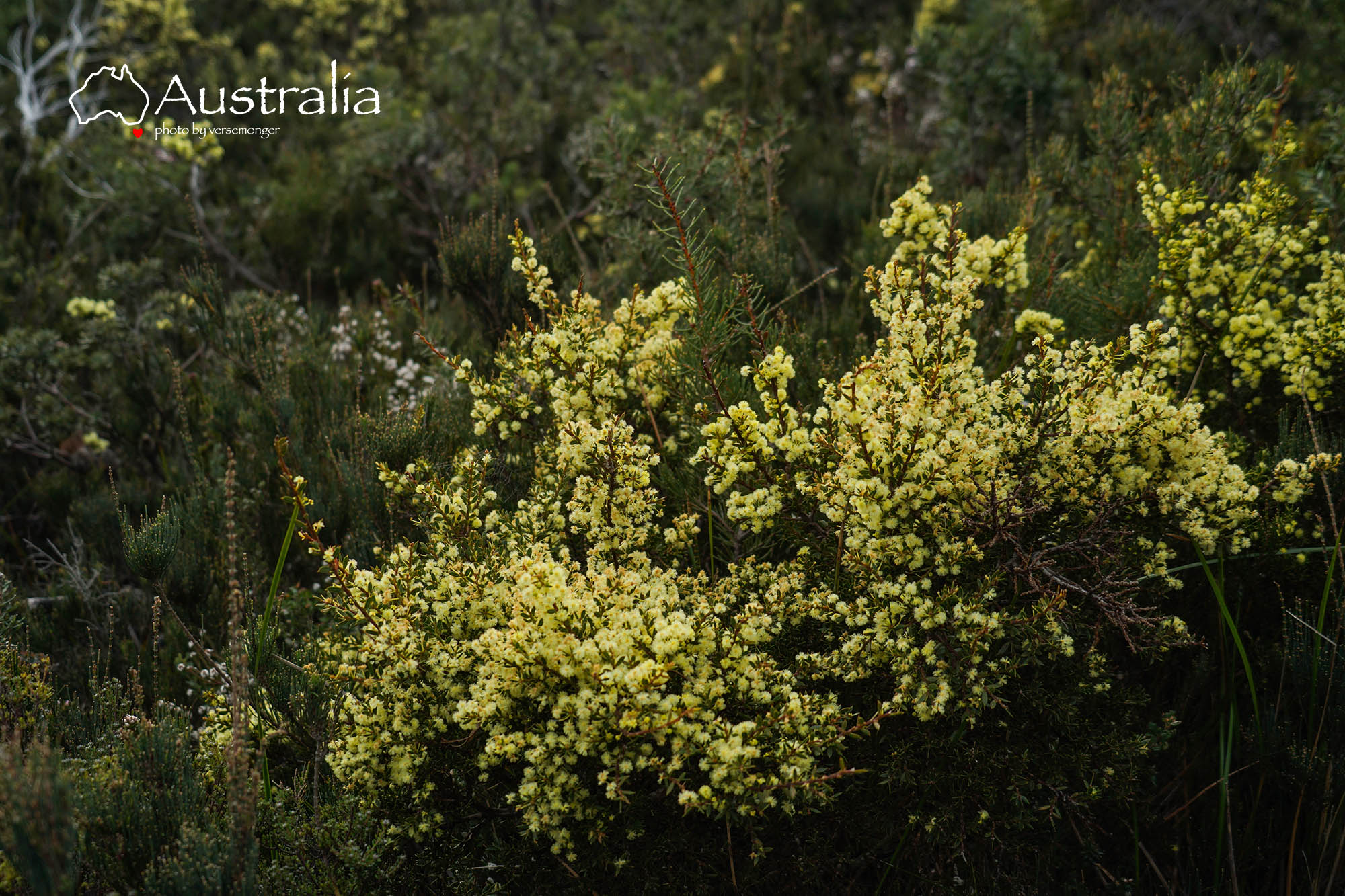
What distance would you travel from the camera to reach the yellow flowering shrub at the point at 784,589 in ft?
5.11

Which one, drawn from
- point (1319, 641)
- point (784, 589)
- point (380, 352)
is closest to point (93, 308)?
point (380, 352)

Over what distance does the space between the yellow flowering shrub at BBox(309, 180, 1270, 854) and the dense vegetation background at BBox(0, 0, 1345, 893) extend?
0.27 ft

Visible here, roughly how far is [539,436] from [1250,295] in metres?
2.02

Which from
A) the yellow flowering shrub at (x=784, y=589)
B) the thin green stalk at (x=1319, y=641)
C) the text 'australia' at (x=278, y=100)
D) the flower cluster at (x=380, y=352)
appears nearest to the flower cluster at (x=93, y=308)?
the flower cluster at (x=380, y=352)

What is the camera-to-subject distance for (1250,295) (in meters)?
2.46

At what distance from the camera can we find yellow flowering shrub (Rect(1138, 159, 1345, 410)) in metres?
2.25

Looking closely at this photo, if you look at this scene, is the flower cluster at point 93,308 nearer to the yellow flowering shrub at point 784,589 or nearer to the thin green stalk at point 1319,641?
the yellow flowering shrub at point 784,589

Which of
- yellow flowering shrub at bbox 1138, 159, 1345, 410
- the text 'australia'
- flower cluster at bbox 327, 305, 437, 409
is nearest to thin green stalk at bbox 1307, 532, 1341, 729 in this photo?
yellow flowering shrub at bbox 1138, 159, 1345, 410

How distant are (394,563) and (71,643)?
171cm

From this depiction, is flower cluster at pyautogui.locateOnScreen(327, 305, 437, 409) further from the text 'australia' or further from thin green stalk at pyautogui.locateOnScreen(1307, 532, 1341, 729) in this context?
the text 'australia'

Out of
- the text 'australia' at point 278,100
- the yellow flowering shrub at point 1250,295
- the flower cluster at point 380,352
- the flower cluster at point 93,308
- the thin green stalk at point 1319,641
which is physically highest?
the text 'australia' at point 278,100

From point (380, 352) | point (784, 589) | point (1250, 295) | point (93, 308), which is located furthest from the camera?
point (380, 352)

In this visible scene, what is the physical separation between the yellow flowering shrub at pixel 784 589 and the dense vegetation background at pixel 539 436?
8cm

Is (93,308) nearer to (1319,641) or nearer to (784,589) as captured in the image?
(784,589)
